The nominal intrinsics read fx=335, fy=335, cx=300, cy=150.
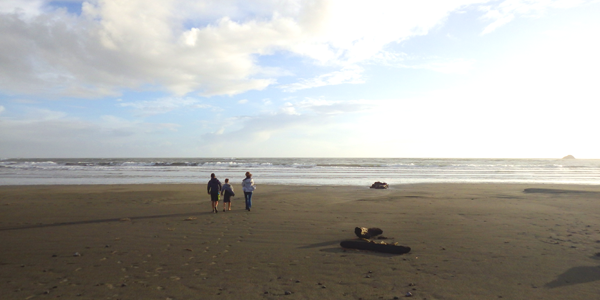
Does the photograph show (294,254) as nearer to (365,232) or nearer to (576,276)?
(365,232)

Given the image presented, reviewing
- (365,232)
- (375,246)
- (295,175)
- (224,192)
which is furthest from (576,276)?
(295,175)

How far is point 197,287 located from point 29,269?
347cm

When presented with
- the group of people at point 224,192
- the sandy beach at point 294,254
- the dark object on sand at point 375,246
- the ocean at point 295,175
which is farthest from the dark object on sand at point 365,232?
the ocean at point 295,175

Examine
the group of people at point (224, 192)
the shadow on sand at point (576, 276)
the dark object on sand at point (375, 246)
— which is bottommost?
the shadow on sand at point (576, 276)

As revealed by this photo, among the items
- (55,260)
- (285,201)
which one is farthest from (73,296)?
(285,201)

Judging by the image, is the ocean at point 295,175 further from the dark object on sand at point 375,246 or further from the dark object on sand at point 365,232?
the dark object on sand at point 375,246

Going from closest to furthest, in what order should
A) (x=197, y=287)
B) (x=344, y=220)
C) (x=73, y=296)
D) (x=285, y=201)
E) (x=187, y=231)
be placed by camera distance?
1. (x=73, y=296)
2. (x=197, y=287)
3. (x=187, y=231)
4. (x=344, y=220)
5. (x=285, y=201)

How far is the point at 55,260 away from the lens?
21.8 feet

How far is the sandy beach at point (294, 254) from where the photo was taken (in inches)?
201

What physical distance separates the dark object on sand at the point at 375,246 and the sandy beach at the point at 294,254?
6.9 inches

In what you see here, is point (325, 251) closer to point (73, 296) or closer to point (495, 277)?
point (495, 277)

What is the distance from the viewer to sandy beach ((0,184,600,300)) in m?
5.12

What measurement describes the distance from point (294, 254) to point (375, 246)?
Answer: 173 cm

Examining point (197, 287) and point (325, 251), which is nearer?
point (197, 287)
